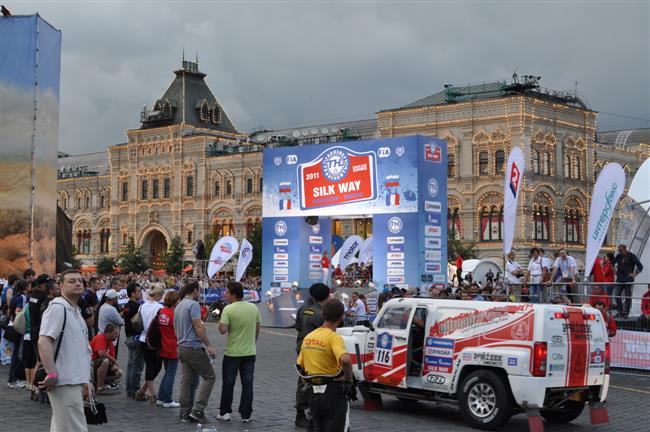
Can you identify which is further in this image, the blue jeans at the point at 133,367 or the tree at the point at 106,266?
the tree at the point at 106,266

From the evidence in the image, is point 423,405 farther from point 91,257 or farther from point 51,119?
point 91,257

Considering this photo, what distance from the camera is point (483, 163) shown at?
208 feet

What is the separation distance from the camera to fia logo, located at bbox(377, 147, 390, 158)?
33844 mm

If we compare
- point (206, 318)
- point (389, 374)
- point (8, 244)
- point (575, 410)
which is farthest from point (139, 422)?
point (206, 318)

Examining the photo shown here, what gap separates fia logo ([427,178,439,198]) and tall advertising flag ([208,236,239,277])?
1203 cm

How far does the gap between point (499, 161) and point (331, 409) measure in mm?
55815

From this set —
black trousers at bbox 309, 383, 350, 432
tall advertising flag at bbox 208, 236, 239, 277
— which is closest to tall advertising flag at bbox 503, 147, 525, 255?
black trousers at bbox 309, 383, 350, 432

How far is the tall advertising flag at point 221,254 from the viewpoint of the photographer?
137ft

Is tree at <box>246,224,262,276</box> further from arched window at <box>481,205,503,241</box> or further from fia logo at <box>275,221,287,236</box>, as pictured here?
fia logo at <box>275,221,287,236</box>

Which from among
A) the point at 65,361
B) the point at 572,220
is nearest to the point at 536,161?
the point at 572,220

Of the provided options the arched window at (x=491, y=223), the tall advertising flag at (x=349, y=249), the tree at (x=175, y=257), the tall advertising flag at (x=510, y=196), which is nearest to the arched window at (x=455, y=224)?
the arched window at (x=491, y=223)

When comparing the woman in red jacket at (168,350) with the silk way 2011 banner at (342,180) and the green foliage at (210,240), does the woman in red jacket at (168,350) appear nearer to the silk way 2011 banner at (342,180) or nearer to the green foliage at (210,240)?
the silk way 2011 banner at (342,180)

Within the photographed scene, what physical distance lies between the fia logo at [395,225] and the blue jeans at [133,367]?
19424 millimetres

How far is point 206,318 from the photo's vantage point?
38469 mm
